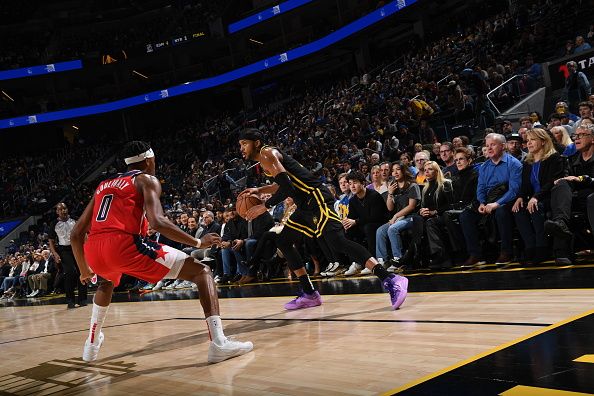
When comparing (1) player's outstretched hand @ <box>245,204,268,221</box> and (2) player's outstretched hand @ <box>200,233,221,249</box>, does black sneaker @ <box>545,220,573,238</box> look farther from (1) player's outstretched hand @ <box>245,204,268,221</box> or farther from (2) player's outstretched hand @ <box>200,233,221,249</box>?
(2) player's outstretched hand @ <box>200,233,221,249</box>

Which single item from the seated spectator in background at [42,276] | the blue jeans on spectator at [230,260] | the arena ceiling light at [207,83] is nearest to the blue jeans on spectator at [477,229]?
the blue jeans on spectator at [230,260]

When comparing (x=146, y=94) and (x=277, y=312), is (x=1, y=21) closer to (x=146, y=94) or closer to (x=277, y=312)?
(x=146, y=94)

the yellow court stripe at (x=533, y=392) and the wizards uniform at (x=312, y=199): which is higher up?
the wizards uniform at (x=312, y=199)

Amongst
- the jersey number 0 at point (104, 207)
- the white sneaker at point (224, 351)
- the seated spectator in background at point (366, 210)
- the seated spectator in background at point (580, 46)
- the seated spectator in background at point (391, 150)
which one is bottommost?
the white sneaker at point (224, 351)

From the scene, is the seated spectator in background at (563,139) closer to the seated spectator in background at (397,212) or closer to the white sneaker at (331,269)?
the seated spectator in background at (397,212)

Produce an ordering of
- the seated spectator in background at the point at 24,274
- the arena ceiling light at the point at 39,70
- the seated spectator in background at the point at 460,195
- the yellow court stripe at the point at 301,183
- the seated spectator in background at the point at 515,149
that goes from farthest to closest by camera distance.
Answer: the arena ceiling light at the point at 39,70, the seated spectator in background at the point at 24,274, the seated spectator in background at the point at 515,149, the seated spectator in background at the point at 460,195, the yellow court stripe at the point at 301,183

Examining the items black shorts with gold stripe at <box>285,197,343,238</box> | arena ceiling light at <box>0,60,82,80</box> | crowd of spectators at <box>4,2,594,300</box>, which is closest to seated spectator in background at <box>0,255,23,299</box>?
crowd of spectators at <box>4,2,594,300</box>

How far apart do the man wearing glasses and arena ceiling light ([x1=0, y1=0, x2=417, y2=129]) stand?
19873 millimetres

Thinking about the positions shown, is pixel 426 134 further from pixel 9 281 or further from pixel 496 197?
pixel 9 281

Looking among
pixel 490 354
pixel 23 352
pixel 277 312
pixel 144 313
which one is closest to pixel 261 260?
pixel 144 313

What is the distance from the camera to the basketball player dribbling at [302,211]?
5051 mm

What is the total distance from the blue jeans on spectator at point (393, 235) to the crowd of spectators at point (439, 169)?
0.01 m

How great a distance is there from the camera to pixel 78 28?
34.0 metres

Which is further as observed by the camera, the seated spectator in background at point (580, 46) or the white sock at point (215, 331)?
the seated spectator in background at point (580, 46)
